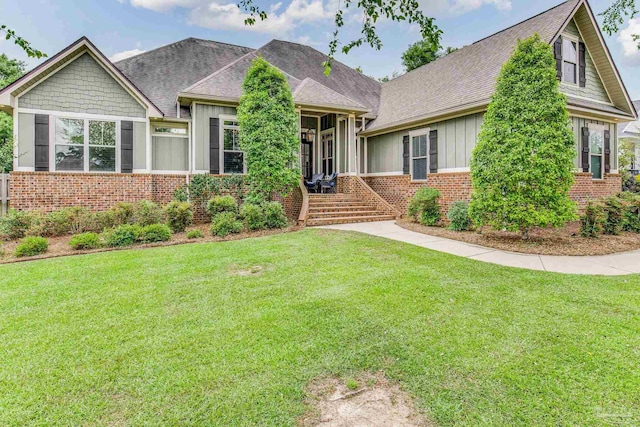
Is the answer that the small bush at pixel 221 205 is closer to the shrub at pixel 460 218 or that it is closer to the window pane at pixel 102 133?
the window pane at pixel 102 133

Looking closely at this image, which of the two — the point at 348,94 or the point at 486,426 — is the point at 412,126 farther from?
the point at 486,426

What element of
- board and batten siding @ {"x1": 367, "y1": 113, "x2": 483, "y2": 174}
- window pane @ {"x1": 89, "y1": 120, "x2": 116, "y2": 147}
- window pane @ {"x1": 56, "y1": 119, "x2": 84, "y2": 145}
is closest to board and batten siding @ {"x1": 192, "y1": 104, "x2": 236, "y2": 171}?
window pane @ {"x1": 89, "y1": 120, "x2": 116, "y2": 147}

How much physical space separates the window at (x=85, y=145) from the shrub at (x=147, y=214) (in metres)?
2.66

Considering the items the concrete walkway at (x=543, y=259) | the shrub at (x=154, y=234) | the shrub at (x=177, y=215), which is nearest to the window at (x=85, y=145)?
the shrub at (x=177, y=215)

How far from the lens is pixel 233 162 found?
1166cm

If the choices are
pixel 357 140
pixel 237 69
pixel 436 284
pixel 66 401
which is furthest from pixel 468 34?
pixel 66 401

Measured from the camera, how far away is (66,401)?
225cm

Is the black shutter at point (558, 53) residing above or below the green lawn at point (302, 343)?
above

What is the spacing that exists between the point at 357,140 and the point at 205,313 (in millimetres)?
12051

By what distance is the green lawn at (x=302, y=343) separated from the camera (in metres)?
2.20

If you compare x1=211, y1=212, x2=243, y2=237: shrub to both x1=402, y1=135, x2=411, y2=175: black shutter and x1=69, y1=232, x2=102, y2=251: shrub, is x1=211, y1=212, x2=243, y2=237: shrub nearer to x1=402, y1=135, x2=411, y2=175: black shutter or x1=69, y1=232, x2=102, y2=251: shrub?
x1=69, y1=232, x2=102, y2=251: shrub

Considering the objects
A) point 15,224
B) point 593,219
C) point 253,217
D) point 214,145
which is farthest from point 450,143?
point 15,224

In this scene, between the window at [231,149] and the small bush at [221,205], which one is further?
the window at [231,149]

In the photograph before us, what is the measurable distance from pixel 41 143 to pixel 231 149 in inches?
208
